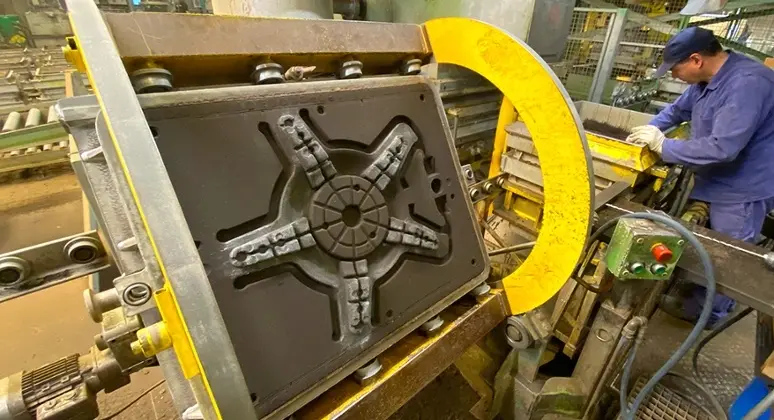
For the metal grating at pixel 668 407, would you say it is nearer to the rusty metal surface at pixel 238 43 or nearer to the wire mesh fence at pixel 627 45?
the rusty metal surface at pixel 238 43

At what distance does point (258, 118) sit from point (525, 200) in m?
1.50

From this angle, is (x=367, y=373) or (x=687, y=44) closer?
(x=367, y=373)

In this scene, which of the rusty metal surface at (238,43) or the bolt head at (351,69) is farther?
the bolt head at (351,69)

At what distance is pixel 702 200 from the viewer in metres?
2.00

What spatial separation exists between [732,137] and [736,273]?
1.00 m

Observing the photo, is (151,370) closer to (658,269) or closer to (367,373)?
(367,373)

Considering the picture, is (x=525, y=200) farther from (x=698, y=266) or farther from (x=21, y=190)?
(x=21, y=190)

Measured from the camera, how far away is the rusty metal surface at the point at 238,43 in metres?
0.57

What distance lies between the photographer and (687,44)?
5.85 feet

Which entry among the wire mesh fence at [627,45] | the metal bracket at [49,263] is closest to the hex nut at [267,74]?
the metal bracket at [49,263]

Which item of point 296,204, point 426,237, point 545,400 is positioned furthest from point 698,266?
point 296,204

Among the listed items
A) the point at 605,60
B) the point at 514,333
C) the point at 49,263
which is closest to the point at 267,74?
the point at 49,263

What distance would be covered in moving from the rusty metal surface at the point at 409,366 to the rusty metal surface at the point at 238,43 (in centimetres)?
66

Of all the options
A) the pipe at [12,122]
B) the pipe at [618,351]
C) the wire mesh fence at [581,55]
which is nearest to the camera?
the pipe at [618,351]
